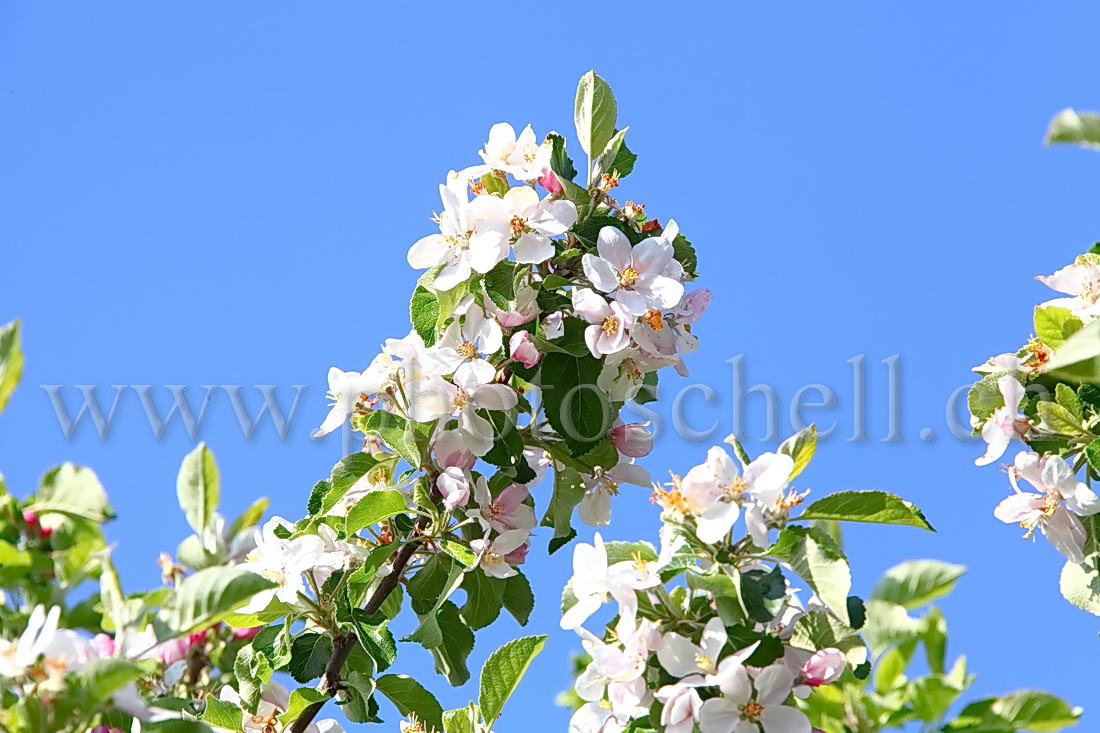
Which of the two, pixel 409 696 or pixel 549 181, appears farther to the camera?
pixel 549 181

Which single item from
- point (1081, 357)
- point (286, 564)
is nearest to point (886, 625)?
point (1081, 357)

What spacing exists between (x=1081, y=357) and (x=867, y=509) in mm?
623

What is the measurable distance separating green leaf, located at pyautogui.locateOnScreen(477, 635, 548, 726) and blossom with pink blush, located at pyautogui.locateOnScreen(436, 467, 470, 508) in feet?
1.05

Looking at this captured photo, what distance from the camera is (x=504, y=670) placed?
6.83ft

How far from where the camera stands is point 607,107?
246 cm

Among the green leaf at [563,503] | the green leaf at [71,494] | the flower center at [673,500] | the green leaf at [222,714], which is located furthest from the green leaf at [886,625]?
the green leaf at [71,494]

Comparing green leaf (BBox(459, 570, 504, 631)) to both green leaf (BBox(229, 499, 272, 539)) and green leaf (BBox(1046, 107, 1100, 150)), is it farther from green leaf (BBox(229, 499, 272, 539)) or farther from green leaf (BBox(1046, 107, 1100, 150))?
green leaf (BBox(1046, 107, 1100, 150))

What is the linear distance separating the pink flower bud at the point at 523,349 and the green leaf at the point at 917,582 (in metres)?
0.85

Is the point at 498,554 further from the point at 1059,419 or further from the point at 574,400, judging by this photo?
the point at 1059,419

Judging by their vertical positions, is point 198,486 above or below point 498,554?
above

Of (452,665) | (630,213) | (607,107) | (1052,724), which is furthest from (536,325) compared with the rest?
(1052,724)

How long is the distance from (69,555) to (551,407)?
100cm

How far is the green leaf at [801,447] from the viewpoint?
1.87 m

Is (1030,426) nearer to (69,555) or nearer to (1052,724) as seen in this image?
(1052,724)
